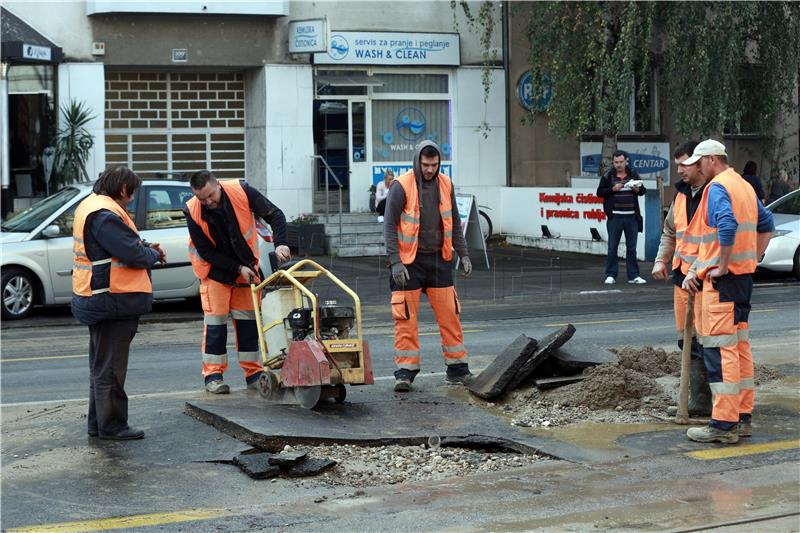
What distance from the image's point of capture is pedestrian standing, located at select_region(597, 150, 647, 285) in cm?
1948

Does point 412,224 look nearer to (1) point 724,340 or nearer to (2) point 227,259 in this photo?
(2) point 227,259

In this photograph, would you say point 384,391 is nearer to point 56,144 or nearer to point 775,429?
point 775,429

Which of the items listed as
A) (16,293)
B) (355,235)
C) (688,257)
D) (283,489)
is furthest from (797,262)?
(283,489)

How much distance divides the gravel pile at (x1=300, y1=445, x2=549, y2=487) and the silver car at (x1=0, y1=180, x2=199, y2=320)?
8.89 meters

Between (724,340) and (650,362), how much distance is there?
2343mm

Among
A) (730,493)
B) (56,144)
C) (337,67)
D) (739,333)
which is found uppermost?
(337,67)

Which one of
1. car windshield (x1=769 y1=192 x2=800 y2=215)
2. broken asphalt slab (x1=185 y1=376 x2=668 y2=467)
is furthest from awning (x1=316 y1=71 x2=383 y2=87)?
broken asphalt slab (x1=185 y1=376 x2=668 y2=467)

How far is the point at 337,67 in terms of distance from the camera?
1036 inches

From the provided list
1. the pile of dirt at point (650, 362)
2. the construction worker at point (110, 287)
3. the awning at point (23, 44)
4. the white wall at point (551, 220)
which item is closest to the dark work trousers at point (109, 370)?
the construction worker at point (110, 287)

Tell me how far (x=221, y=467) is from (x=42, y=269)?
936cm

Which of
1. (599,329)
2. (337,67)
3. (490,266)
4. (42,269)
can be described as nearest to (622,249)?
(490,266)

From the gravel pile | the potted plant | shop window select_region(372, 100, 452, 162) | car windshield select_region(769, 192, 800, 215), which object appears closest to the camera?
the gravel pile

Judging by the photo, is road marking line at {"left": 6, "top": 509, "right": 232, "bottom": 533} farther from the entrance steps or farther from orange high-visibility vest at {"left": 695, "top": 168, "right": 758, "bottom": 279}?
the entrance steps

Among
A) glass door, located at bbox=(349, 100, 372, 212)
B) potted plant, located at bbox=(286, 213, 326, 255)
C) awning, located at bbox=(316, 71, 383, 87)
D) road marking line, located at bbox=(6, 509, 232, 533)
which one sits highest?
awning, located at bbox=(316, 71, 383, 87)
